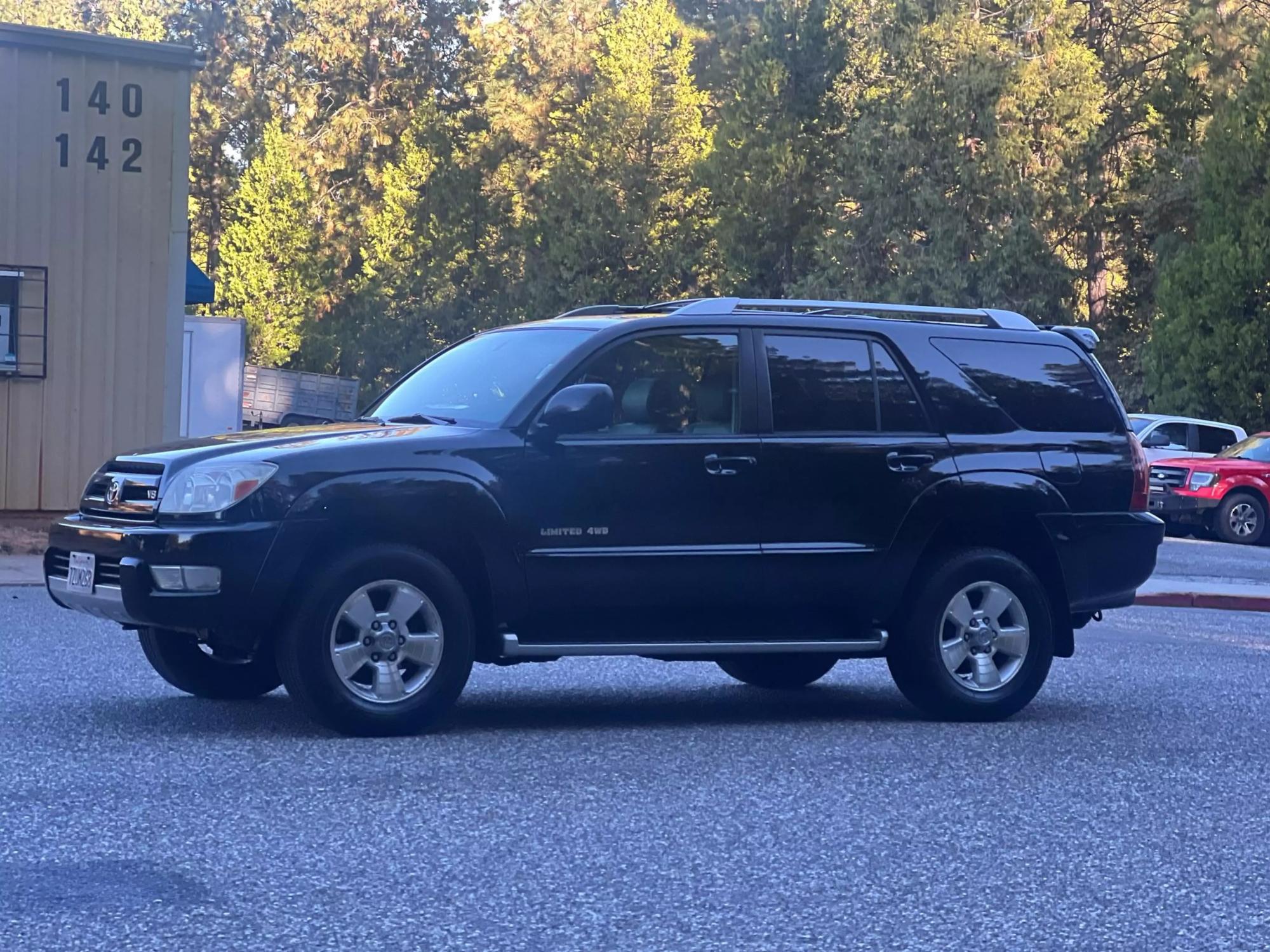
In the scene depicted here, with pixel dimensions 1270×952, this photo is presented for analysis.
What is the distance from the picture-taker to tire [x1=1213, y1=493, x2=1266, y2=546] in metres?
26.8

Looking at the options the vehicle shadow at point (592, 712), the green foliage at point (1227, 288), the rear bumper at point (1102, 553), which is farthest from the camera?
the green foliage at point (1227, 288)

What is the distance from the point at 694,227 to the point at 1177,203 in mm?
16816

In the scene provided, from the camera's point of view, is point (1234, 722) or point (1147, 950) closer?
point (1147, 950)

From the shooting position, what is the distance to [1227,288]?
36781mm

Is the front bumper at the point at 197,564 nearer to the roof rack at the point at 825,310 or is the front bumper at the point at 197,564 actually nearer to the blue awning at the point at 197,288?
the roof rack at the point at 825,310

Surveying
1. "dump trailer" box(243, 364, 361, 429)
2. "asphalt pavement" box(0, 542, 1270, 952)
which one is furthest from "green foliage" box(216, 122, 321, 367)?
"asphalt pavement" box(0, 542, 1270, 952)

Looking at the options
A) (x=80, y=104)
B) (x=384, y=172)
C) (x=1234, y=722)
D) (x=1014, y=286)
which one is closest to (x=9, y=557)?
(x=80, y=104)

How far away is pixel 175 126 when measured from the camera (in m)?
17.6

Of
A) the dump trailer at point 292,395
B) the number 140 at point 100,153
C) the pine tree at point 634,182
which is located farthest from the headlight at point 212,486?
the dump trailer at point 292,395

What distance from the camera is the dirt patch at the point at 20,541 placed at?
55.1ft

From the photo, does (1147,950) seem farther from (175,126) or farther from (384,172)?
(384,172)

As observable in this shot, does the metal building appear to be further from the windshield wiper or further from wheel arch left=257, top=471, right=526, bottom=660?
wheel arch left=257, top=471, right=526, bottom=660

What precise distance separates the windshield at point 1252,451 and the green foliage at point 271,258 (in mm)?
41712

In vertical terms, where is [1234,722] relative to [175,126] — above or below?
below
